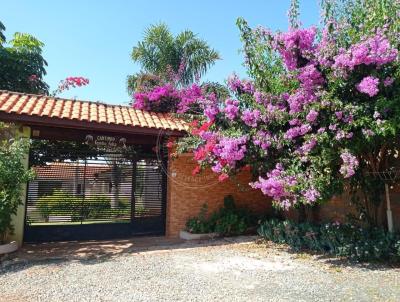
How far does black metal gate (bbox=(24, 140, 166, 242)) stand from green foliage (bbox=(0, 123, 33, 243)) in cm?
167

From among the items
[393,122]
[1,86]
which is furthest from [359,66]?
[1,86]

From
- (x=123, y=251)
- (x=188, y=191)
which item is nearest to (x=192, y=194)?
(x=188, y=191)

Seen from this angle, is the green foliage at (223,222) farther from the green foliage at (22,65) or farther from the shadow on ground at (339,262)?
the green foliage at (22,65)

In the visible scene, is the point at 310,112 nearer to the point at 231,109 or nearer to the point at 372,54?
the point at 372,54

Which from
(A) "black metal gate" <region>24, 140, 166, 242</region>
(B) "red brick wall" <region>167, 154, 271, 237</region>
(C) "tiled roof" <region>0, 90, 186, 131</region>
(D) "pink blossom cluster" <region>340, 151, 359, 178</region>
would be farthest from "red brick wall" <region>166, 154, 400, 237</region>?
(D) "pink blossom cluster" <region>340, 151, 359, 178</region>

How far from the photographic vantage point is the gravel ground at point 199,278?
5.23 meters

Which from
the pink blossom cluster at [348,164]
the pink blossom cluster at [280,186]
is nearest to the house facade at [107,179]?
the pink blossom cluster at [280,186]

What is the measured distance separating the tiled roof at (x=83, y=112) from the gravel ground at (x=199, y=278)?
10.9ft

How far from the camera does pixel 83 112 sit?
32.6 feet

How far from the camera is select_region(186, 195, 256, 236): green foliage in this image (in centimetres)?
1016

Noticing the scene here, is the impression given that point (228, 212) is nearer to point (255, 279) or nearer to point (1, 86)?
point (255, 279)

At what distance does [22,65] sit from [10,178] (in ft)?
41.4

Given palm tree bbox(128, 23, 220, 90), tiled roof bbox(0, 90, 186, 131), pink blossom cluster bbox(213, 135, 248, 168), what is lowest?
pink blossom cluster bbox(213, 135, 248, 168)

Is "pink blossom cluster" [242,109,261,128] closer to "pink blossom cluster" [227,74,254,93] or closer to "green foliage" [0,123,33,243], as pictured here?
"pink blossom cluster" [227,74,254,93]
